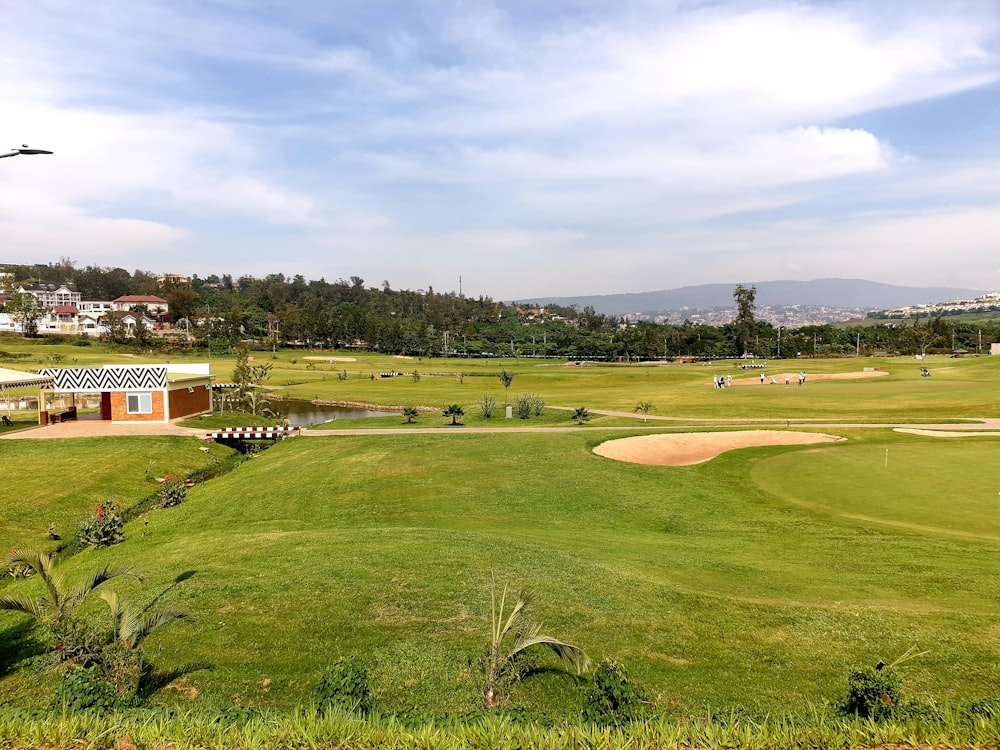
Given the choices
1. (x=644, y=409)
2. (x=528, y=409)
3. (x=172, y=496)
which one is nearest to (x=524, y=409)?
(x=528, y=409)

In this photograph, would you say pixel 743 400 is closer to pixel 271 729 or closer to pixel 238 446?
pixel 238 446

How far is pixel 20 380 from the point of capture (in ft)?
136

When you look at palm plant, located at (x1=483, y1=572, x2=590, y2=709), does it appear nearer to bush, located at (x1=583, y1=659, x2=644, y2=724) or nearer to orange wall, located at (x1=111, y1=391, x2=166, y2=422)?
bush, located at (x1=583, y1=659, x2=644, y2=724)

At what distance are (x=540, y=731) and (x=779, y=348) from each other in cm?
15349

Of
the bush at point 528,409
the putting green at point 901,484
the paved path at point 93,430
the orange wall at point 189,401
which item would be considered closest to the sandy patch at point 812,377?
the bush at point 528,409

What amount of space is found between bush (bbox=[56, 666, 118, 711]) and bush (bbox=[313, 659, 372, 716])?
2.27 metres

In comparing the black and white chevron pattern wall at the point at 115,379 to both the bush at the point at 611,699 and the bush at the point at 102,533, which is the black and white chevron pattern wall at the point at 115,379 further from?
the bush at the point at 611,699

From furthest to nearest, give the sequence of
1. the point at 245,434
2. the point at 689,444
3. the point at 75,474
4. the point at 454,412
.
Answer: the point at 454,412, the point at 245,434, the point at 689,444, the point at 75,474

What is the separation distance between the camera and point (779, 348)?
145m

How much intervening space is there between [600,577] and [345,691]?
252 inches

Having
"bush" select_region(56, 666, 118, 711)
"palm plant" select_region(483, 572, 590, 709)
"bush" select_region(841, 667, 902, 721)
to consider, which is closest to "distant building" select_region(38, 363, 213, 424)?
"bush" select_region(56, 666, 118, 711)

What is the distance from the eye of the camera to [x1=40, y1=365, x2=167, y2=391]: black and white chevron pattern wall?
132ft

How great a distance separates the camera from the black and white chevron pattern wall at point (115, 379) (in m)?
40.3

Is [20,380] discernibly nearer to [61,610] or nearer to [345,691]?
[61,610]
